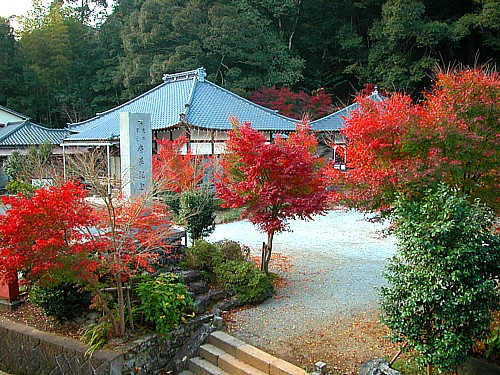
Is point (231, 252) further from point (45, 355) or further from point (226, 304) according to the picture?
point (45, 355)

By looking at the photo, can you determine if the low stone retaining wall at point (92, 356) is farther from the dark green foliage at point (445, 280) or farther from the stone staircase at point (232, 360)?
the dark green foliage at point (445, 280)

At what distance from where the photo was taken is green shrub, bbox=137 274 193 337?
19.5ft

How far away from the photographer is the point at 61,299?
19.9 feet

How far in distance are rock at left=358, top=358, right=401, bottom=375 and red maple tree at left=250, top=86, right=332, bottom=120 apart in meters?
19.8

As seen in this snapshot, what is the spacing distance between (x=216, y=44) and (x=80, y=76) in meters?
12.5

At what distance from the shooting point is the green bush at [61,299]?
6.05 m

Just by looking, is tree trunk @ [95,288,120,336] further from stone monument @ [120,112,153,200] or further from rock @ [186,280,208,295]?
stone monument @ [120,112,153,200]

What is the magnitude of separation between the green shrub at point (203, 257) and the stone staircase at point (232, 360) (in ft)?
5.75

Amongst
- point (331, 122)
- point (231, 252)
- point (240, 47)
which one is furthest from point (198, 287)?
point (240, 47)

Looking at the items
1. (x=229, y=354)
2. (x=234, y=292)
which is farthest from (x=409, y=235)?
(x=234, y=292)

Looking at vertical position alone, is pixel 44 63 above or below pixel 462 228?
above

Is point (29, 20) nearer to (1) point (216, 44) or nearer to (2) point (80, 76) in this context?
(2) point (80, 76)

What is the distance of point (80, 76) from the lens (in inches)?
1271

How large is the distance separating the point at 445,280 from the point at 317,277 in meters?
4.53
